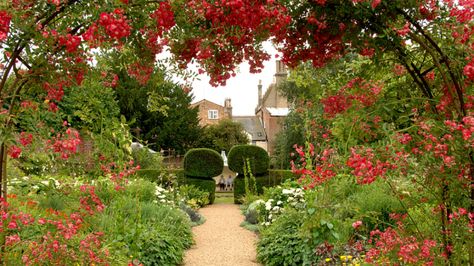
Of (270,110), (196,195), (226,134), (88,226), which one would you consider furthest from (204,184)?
(270,110)

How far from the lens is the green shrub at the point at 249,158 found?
15125 millimetres

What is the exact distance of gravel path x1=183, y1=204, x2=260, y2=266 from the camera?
22.7 feet

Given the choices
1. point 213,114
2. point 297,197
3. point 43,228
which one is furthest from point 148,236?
point 213,114

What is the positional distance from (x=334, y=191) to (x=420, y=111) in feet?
2.52

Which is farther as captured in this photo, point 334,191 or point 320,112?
point 320,112

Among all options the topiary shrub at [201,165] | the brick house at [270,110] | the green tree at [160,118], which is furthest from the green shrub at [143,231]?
the brick house at [270,110]

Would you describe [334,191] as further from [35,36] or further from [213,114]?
[213,114]

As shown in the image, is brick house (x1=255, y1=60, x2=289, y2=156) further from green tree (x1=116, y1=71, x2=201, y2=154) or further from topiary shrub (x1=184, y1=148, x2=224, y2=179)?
topiary shrub (x1=184, y1=148, x2=224, y2=179)

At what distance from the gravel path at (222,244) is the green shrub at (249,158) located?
345cm

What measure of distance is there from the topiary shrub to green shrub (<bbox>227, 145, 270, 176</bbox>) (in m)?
0.47

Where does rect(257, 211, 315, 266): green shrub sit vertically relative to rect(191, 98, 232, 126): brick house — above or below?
below

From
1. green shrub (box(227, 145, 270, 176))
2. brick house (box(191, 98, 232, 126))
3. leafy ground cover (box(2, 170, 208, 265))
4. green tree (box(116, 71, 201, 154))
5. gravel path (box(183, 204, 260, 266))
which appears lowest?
gravel path (box(183, 204, 260, 266))

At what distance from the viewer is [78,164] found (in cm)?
369

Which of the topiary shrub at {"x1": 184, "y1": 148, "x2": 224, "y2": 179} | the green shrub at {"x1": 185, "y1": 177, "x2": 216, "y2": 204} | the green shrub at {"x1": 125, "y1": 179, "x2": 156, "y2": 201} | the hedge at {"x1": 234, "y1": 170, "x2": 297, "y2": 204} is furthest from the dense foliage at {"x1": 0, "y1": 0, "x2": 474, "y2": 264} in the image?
the hedge at {"x1": 234, "y1": 170, "x2": 297, "y2": 204}
